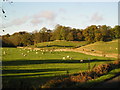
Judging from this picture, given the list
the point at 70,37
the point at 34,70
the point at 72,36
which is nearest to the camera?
the point at 34,70

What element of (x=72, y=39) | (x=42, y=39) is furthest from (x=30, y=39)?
(x=72, y=39)

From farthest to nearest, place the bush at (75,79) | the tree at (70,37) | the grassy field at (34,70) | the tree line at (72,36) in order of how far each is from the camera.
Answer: the tree at (70,37), the tree line at (72,36), the grassy field at (34,70), the bush at (75,79)

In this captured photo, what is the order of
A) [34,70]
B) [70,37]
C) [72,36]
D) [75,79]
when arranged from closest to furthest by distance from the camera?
1. [75,79]
2. [34,70]
3. [70,37]
4. [72,36]

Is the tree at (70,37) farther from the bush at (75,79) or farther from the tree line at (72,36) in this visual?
the bush at (75,79)

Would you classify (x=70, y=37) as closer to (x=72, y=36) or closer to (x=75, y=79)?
(x=72, y=36)

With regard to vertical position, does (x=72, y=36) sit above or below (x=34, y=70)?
above

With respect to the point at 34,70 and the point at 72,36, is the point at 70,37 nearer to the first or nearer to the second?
the point at 72,36

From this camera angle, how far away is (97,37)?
4318 inches

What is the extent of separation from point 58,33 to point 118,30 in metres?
41.0

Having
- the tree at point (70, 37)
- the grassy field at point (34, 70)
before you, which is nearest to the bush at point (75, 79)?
the grassy field at point (34, 70)

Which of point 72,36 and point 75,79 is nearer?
point 75,79

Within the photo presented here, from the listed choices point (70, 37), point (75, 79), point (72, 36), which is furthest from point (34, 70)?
point (72, 36)

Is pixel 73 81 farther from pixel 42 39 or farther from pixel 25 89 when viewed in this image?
pixel 42 39

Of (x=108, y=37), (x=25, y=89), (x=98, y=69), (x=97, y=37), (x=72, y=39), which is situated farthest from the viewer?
(x=72, y=39)
